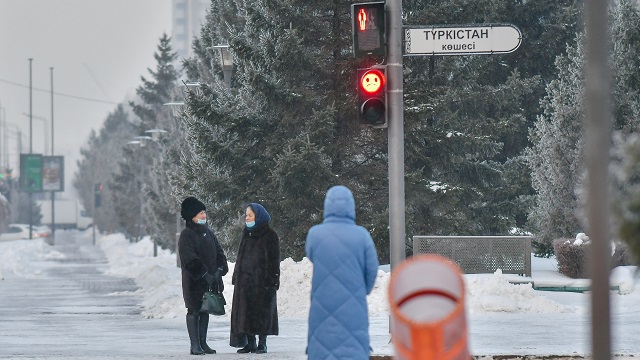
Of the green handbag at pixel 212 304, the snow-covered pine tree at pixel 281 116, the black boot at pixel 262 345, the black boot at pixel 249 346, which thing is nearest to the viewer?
the green handbag at pixel 212 304

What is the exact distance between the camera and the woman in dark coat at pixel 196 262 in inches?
615

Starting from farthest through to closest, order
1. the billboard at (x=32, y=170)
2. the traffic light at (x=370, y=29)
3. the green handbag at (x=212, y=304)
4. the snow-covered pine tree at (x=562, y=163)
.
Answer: the billboard at (x=32, y=170), the snow-covered pine tree at (x=562, y=163), the green handbag at (x=212, y=304), the traffic light at (x=370, y=29)

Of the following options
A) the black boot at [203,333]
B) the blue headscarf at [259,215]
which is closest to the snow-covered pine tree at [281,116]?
the black boot at [203,333]

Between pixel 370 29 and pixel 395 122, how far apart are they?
3.51 feet

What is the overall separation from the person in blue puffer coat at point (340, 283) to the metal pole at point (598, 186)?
3.74 m

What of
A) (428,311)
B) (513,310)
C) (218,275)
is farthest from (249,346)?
(428,311)

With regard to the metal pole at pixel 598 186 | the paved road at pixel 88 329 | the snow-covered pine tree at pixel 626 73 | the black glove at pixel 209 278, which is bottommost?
the paved road at pixel 88 329

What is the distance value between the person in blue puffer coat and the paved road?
185 inches

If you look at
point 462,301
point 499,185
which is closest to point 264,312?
point 462,301

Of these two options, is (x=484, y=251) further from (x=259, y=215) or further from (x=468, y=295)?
(x=259, y=215)

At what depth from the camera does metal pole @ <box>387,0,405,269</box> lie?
50.0 ft

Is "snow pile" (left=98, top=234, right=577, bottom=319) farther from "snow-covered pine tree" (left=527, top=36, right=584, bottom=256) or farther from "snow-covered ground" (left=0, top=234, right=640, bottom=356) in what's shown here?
"snow-covered pine tree" (left=527, top=36, right=584, bottom=256)

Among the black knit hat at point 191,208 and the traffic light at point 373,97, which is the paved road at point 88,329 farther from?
the traffic light at point 373,97

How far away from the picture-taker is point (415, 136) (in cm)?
3306
